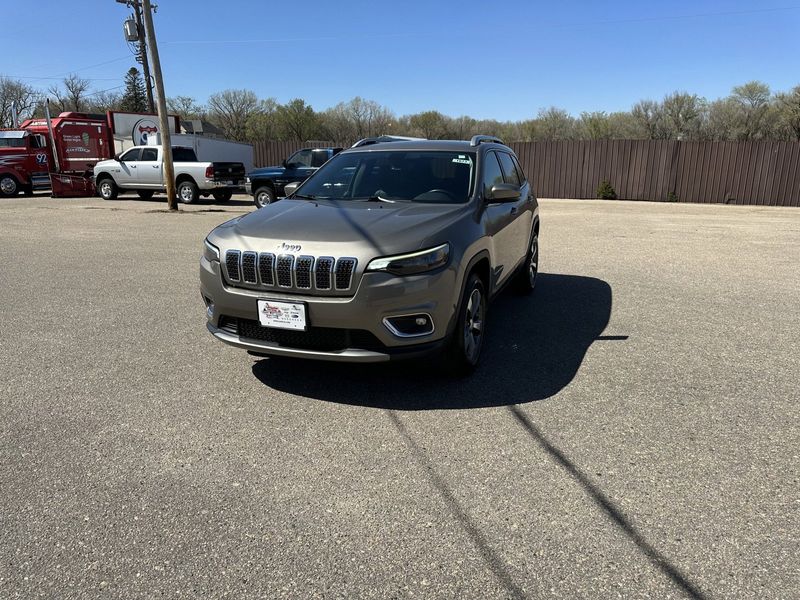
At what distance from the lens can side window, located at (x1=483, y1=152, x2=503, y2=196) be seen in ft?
16.4

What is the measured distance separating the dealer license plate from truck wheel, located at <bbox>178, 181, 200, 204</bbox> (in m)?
17.2

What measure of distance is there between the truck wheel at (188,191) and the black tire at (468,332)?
17.1 m

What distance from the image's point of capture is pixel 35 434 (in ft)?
11.5

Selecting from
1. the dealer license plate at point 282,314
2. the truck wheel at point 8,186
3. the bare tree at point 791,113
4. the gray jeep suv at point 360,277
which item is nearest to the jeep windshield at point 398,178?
the gray jeep suv at point 360,277

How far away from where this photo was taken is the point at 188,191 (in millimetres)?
19516

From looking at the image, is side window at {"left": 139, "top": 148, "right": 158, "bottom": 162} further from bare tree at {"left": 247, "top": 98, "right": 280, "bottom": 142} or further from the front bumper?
bare tree at {"left": 247, "top": 98, "right": 280, "bottom": 142}

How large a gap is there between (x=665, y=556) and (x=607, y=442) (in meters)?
0.99

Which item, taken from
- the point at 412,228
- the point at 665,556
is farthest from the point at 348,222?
the point at 665,556

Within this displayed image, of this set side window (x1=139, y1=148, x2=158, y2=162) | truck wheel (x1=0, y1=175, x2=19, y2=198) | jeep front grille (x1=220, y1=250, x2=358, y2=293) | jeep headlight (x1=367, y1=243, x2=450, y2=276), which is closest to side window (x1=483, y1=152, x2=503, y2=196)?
jeep headlight (x1=367, y1=243, x2=450, y2=276)

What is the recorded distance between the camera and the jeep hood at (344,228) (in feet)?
12.1

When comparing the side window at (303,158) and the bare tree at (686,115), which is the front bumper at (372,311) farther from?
the bare tree at (686,115)

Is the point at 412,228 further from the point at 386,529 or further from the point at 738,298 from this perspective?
the point at 738,298

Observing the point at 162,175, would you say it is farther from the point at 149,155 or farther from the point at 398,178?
the point at 398,178

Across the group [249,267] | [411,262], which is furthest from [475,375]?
[249,267]
